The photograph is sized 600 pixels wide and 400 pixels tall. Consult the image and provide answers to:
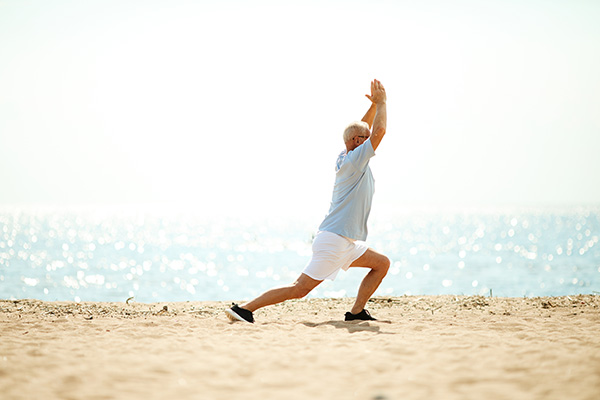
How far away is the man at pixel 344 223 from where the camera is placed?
578 centimetres

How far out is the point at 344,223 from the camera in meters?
5.84

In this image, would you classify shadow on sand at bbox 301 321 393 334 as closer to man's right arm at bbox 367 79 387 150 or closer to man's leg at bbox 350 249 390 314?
man's leg at bbox 350 249 390 314

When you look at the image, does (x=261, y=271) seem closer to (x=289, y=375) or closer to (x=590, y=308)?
(x=590, y=308)

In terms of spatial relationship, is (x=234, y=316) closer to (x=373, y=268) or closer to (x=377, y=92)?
(x=373, y=268)

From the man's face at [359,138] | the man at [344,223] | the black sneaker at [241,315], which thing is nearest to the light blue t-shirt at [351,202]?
the man at [344,223]

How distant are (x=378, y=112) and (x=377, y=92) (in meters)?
0.31

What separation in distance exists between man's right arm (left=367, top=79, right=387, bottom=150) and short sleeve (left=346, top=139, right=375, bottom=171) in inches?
2.2

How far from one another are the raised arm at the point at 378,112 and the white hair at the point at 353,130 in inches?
7.6

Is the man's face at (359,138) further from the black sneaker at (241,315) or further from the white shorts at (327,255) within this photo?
the black sneaker at (241,315)

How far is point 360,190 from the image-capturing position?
19.2 ft

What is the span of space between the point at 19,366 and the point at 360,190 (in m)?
3.40

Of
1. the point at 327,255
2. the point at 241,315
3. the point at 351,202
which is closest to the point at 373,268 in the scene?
the point at 327,255

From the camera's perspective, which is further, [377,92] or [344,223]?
[377,92]

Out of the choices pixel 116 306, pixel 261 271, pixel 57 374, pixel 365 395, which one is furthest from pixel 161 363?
pixel 261 271
